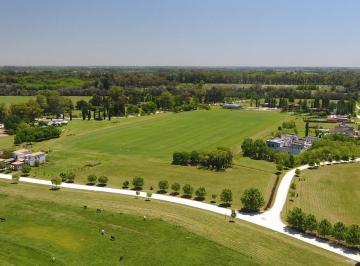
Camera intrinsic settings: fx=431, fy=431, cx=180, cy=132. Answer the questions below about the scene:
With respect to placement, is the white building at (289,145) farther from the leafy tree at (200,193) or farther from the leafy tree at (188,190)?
the leafy tree at (188,190)

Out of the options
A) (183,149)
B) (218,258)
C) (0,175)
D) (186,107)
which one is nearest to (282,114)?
(186,107)

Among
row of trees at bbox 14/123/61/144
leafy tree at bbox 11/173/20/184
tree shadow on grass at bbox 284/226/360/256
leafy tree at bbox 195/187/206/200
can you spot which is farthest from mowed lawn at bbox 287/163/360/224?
row of trees at bbox 14/123/61/144

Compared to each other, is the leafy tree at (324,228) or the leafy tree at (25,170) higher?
the leafy tree at (324,228)

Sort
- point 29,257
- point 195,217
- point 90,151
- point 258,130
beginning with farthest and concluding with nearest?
point 258,130 < point 90,151 < point 195,217 < point 29,257

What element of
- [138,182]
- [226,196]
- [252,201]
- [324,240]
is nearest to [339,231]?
[324,240]

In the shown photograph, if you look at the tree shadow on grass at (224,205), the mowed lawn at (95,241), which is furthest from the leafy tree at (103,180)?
the tree shadow on grass at (224,205)

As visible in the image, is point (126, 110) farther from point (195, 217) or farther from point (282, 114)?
point (195, 217)

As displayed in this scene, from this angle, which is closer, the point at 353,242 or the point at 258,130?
the point at 353,242
